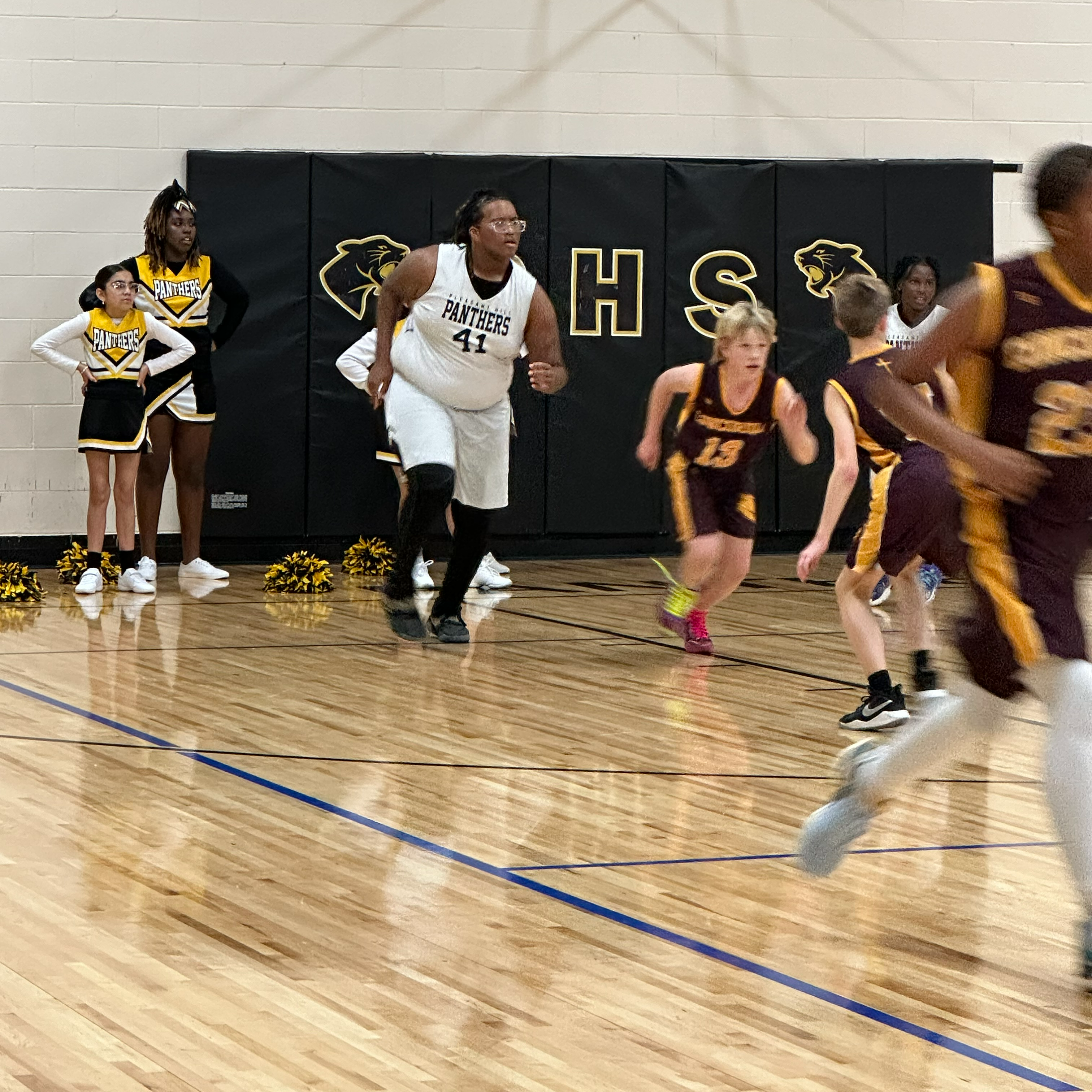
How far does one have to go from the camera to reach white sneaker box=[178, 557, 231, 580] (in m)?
10.2

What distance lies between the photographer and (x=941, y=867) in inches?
165

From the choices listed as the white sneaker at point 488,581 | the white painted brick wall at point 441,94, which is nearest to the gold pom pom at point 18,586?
the white painted brick wall at point 441,94

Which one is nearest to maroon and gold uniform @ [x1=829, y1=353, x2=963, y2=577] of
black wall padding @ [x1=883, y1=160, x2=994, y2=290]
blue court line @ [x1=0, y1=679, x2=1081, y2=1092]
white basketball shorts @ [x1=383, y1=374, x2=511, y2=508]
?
white basketball shorts @ [x1=383, y1=374, x2=511, y2=508]

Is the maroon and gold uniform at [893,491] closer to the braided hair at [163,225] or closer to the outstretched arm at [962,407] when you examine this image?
the outstretched arm at [962,407]

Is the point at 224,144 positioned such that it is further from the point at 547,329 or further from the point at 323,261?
the point at 547,329

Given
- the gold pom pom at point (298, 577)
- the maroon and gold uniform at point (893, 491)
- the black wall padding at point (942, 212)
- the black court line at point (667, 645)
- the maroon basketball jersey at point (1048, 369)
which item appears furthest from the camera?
the black wall padding at point (942, 212)

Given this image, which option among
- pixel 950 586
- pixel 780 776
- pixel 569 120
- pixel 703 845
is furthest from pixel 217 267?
pixel 703 845

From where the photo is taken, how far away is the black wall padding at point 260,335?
10906mm

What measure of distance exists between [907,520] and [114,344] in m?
5.28

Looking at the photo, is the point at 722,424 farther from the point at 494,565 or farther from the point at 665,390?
the point at 494,565

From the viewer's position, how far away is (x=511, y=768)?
208 inches

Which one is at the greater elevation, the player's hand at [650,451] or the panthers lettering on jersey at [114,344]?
the panthers lettering on jersey at [114,344]

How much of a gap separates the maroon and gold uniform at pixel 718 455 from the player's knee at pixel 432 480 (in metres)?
0.87

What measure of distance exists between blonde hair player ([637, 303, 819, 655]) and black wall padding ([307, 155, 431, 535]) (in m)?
4.09
